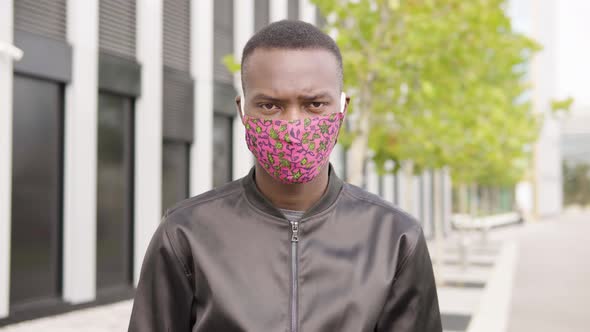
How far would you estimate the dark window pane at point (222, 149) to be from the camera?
54.2 feet

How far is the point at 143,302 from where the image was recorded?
2.02 m

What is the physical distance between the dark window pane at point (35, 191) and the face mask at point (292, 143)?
9271 millimetres

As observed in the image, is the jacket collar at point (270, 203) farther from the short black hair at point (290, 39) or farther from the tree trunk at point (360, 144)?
the tree trunk at point (360, 144)

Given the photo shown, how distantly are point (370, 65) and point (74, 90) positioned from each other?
4637 mm

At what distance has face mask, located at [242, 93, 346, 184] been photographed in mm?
2066

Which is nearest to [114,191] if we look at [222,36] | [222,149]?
[222,149]

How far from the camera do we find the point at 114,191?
12.9m

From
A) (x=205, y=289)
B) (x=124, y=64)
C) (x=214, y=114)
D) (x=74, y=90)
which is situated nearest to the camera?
(x=205, y=289)

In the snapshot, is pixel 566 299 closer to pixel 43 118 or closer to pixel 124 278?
pixel 124 278

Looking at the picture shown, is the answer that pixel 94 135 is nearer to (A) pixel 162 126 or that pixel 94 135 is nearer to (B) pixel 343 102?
(A) pixel 162 126

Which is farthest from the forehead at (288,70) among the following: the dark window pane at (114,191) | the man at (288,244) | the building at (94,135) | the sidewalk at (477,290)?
the dark window pane at (114,191)

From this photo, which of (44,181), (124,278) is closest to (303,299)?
(44,181)

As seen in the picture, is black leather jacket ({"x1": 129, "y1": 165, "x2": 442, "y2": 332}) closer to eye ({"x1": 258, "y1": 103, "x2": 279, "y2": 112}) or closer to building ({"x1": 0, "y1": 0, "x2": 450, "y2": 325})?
eye ({"x1": 258, "y1": 103, "x2": 279, "y2": 112})

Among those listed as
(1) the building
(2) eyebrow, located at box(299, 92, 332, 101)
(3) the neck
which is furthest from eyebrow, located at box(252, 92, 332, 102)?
(1) the building
